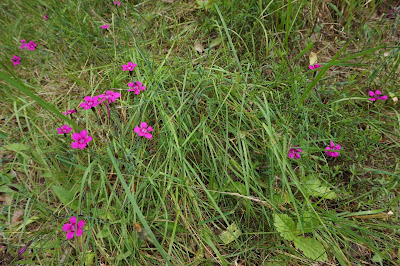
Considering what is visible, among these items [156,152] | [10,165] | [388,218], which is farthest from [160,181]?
[388,218]

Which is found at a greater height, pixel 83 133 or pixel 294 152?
pixel 83 133

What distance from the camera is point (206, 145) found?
1.55m

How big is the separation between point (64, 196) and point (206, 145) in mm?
941

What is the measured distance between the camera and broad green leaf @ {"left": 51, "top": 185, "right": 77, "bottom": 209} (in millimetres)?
1499

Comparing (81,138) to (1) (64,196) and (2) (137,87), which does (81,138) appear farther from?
(2) (137,87)

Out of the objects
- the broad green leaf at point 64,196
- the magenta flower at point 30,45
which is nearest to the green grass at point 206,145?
the broad green leaf at point 64,196

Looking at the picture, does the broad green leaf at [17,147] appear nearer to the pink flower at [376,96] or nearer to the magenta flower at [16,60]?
the magenta flower at [16,60]

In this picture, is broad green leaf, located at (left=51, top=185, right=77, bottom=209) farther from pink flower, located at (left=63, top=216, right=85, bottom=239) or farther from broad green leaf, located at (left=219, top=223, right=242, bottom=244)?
broad green leaf, located at (left=219, top=223, right=242, bottom=244)

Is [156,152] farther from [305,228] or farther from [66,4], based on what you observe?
Result: [66,4]

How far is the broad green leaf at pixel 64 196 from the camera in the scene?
4.92 feet

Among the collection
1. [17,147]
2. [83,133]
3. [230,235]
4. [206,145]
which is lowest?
[230,235]

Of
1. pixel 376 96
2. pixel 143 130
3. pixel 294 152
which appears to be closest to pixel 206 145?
pixel 143 130

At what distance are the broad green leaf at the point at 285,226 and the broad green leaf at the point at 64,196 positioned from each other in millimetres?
1221

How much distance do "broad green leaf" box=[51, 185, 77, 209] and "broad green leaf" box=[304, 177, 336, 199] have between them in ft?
4.74
